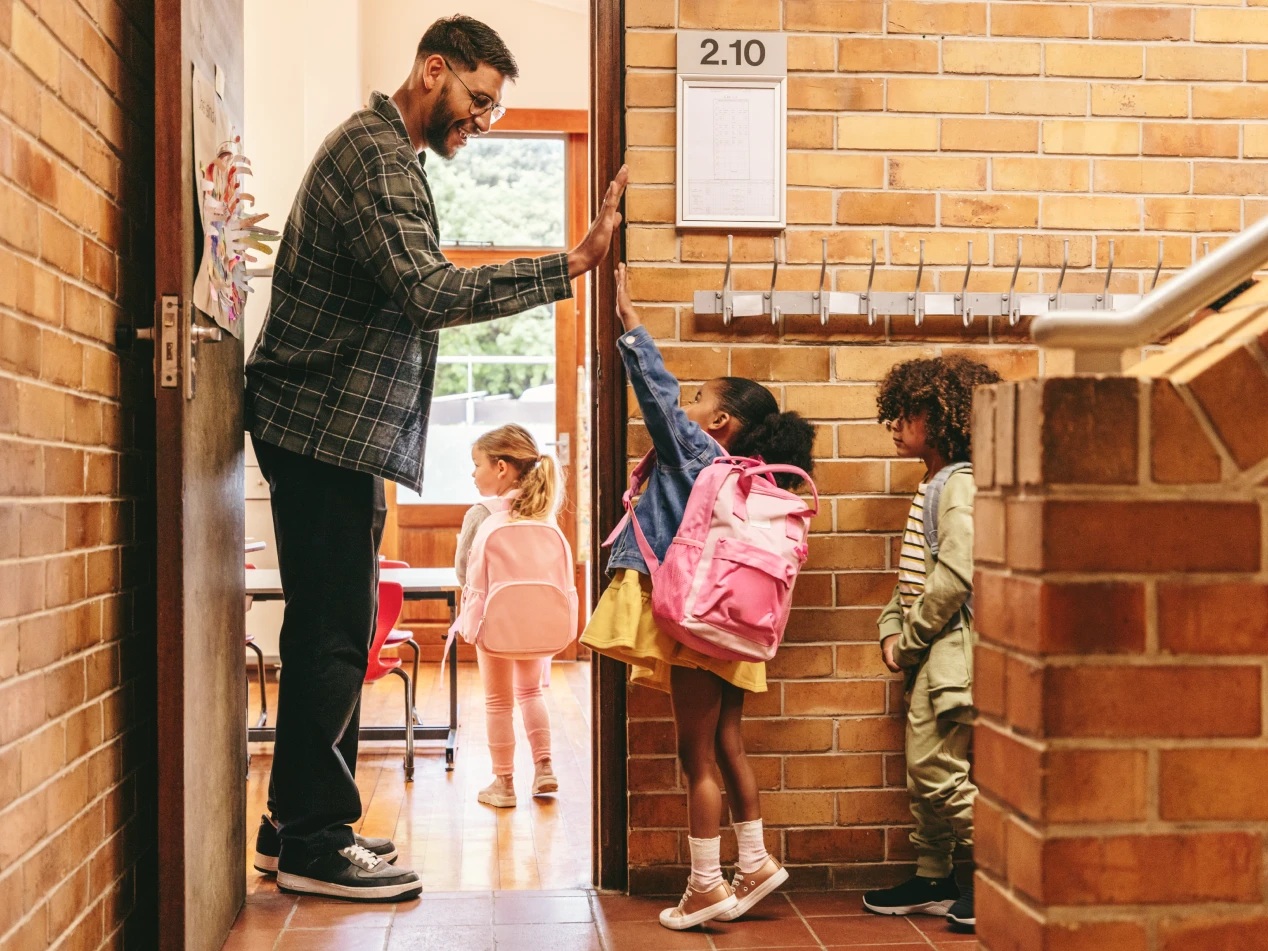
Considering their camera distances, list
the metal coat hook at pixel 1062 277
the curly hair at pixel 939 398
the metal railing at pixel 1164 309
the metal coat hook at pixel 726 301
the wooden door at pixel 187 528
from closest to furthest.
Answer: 1. the metal railing at pixel 1164 309
2. the wooden door at pixel 187 528
3. the curly hair at pixel 939 398
4. the metal coat hook at pixel 726 301
5. the metal coat hook at pixel 1062 277

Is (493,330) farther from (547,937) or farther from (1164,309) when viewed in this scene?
(1164,309)

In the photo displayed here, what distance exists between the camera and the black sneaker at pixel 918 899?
8.26ft

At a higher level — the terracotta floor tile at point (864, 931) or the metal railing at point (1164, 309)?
the metal railing at point (1164, 309)

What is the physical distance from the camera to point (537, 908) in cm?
256

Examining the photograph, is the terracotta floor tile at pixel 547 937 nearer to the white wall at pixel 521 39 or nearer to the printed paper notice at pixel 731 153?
the printed paper notice at pixel 731 153

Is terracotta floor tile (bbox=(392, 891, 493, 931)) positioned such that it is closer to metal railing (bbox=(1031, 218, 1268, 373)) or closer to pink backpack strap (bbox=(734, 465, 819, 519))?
pink backpack strap (bbox=(734, 465, 819, 519))

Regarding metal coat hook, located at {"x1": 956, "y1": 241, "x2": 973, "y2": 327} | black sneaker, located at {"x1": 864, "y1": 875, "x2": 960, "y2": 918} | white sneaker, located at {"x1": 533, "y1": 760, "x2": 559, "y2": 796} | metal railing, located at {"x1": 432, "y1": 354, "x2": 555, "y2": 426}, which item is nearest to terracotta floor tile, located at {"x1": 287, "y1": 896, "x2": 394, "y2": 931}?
black sneaker, located at {"x1": 864, "y1": 875, "x2": 960, "y2": 918}

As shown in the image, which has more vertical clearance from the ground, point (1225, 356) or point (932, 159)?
point (932, 159)

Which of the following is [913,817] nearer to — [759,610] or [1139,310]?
[759,610]

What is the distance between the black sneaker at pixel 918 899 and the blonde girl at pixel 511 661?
1442 millimetres

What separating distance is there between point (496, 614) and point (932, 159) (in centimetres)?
193

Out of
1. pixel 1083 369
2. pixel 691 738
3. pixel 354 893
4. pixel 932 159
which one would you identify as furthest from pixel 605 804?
pixel 1083 369

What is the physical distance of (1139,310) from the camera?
0.98 m

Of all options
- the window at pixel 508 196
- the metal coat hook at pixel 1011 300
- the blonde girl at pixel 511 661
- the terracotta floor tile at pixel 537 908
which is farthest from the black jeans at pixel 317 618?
the window at pixel 508 196
